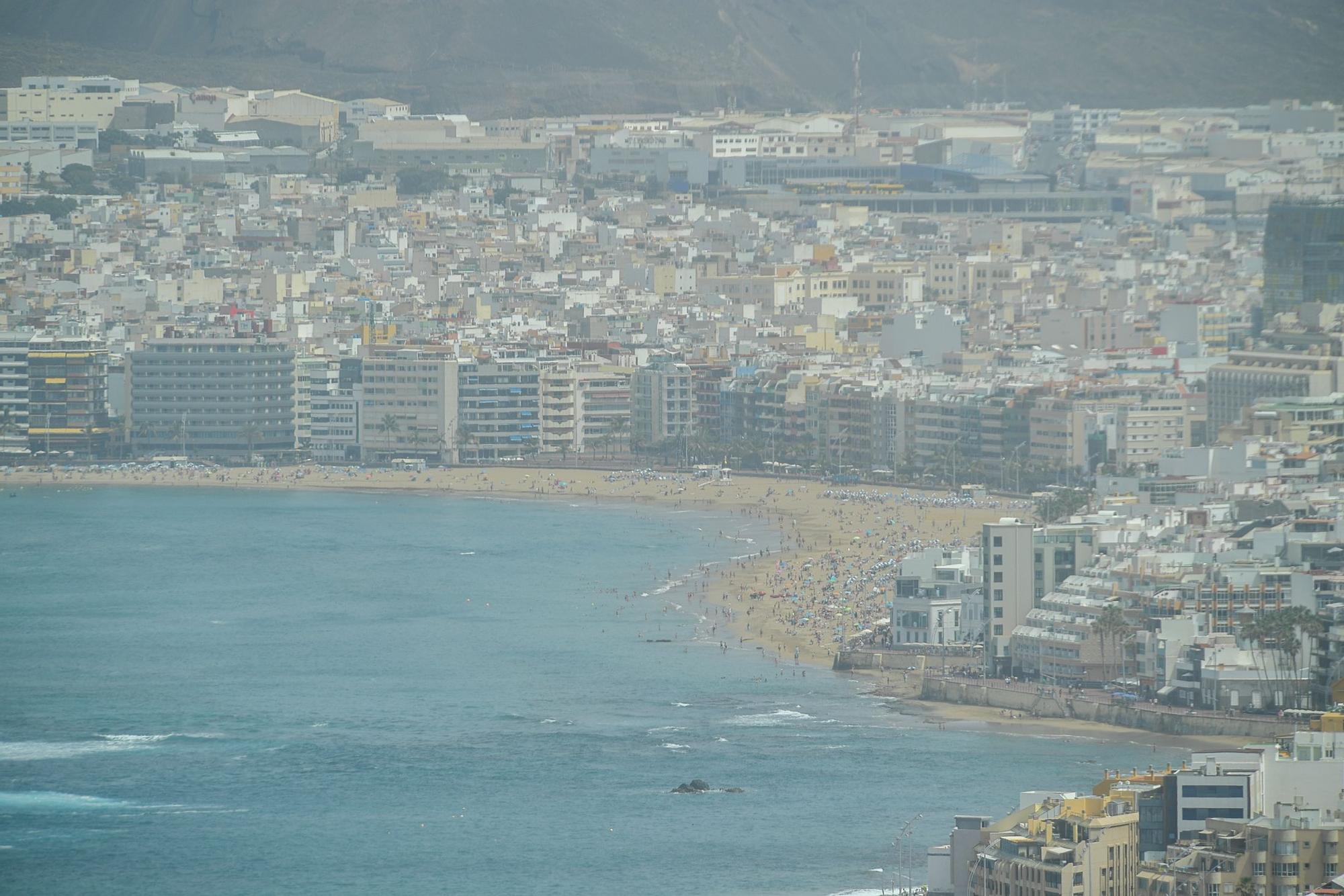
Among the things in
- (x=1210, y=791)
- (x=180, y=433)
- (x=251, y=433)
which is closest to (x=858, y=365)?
(x=251, y=433)

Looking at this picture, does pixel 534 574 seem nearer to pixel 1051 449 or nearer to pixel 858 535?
pixel 858 535

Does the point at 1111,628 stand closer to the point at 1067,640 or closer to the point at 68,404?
the point at 1067,640

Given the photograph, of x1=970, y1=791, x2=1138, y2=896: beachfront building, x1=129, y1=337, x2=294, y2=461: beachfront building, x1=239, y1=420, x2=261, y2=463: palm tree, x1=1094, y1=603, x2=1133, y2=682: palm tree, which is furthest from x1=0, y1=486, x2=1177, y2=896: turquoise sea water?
x1=129, y1=337, x2=294, y2=461: beachfront building

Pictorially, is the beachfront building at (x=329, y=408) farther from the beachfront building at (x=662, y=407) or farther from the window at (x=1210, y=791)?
the window at (x=1210, y=791)

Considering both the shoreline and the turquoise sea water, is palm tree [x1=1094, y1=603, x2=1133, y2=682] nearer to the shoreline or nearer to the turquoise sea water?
the shoreline

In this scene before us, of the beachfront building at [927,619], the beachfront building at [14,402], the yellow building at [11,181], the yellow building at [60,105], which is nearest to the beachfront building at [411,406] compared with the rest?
the beachfront building at [14,402]
